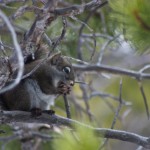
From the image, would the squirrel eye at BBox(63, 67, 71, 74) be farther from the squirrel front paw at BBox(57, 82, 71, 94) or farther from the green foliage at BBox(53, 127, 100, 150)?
the green foliage at BBox(53, 127, 100, 150)

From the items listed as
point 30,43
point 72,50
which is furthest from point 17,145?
point 30,43

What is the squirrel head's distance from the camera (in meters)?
3.15

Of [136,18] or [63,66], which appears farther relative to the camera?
[63,66]

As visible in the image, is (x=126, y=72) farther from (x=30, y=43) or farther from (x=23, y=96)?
(x=30, y=43)

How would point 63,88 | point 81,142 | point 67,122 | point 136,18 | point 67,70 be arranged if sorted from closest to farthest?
1. point 81,142
2. point 136,18
3. point 67,122
4. point 63,88
5. point 67,70

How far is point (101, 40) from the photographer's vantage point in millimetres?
4473

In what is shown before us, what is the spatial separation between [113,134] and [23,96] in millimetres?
805

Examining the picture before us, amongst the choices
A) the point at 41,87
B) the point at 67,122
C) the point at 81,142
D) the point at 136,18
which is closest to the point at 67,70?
the point at 41,87

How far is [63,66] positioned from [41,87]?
7.2 inches

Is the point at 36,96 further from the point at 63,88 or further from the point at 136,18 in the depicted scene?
the point at 136,18

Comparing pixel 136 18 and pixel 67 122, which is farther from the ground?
pixel 136 18

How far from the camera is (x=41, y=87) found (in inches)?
124

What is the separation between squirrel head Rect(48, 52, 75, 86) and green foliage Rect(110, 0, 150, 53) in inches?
42.0

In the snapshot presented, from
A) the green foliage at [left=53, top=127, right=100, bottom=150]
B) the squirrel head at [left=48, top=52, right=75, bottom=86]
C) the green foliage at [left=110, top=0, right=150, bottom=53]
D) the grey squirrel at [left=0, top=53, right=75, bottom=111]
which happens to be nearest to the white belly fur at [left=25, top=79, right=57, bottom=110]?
the grey squirrel at [left=0, top=53, right=75, bottom=111]
